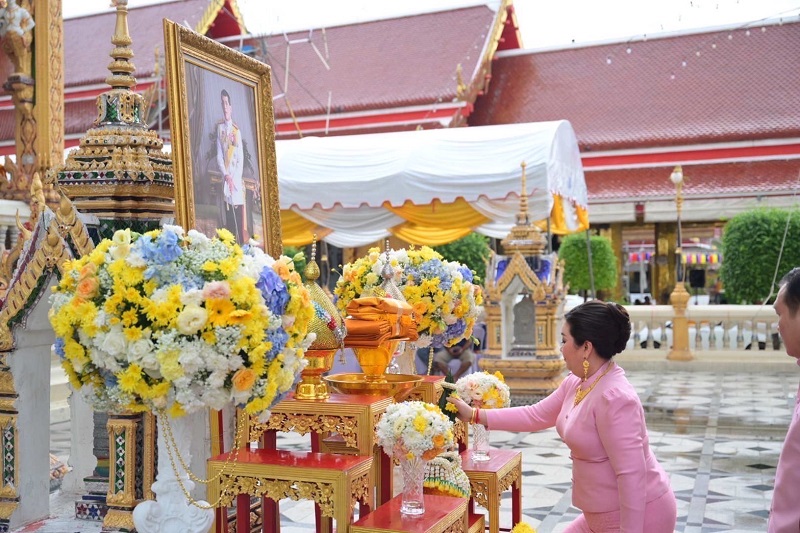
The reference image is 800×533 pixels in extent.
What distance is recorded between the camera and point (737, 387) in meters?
11.2

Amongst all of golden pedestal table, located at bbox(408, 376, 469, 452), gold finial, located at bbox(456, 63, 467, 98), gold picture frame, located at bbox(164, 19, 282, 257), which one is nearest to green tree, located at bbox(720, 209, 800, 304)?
gold finial, located at bbox(456, 63, 467, 98)

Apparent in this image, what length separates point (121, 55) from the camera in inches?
143

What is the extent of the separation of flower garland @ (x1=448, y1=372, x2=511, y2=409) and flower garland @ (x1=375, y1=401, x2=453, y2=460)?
0.87 meters

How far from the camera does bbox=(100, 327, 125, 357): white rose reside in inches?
96.7

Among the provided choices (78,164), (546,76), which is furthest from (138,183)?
(546,76)

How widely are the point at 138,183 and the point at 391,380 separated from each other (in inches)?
51.0

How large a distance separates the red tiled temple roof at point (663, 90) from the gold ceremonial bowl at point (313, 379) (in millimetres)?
16952

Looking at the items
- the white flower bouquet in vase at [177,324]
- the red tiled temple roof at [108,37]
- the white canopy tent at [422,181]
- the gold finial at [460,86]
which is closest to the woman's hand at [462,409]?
the white flower bouquet in vase at [177,324]

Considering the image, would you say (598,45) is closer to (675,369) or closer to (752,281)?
(752,281)

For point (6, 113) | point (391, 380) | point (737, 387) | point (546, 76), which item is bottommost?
point (737, 387)

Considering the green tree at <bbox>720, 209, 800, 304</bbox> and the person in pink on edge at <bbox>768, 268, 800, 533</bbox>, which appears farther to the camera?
the green tree at <bbox>720, 209, 800, 304</bbox>

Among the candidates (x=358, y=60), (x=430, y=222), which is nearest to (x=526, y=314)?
(x=430, y=222)

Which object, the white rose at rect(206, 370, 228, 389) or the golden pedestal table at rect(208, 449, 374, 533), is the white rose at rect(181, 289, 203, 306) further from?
the golden pedestal table at rect(208, 449, 374, 533)

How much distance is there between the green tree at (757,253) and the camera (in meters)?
14.9
